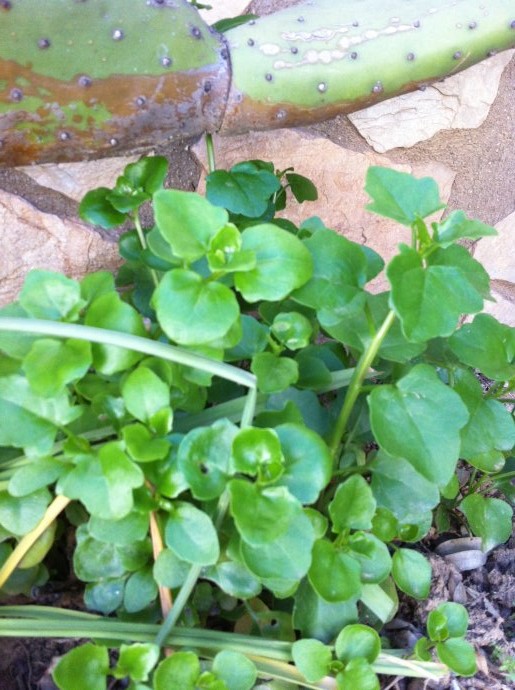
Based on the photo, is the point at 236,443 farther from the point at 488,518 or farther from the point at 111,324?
the point at 488,518

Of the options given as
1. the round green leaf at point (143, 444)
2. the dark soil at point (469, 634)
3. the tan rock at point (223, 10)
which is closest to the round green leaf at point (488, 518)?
the dark soil at point (469, 634)

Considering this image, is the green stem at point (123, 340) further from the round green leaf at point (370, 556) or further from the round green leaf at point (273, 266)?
the round green leaf at point (370, 556)

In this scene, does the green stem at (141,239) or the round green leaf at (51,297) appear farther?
the green stem at (141,239)

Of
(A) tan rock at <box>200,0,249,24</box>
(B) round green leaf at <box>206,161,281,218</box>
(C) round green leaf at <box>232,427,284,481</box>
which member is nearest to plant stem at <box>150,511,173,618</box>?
(C) round green leaf at <box>232,427,284,481</box>

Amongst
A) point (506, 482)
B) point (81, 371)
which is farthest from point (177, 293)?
point (506, 482)

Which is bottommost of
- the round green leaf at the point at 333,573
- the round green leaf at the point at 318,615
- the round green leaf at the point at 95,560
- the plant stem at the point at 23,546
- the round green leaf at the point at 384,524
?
the round green leaf at the point at 318,615
